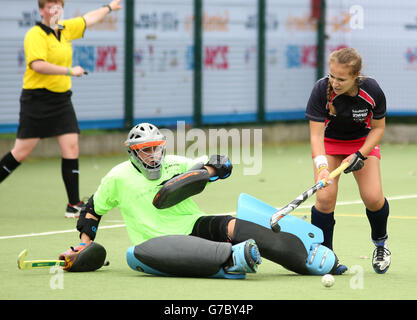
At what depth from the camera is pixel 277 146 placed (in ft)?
53.8

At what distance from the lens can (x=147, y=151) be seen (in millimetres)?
6574

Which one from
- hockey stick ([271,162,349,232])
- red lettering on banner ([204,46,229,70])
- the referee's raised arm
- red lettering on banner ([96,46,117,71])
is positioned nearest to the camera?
hockey stick ([271,162,349,232])

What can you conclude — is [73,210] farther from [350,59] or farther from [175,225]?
[350,59]

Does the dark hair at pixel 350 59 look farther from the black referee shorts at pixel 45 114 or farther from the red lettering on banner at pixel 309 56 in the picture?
the red lettering on banner at pixel 309 56

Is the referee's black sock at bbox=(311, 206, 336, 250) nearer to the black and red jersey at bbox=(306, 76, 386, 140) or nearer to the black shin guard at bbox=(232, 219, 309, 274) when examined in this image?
the black shin guard at bbox=(232, 219, 309, 274)

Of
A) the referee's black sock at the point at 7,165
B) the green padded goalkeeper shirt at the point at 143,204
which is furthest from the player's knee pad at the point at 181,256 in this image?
the referee's black sock at the point at 7,165

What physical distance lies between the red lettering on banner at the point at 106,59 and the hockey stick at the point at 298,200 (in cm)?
814

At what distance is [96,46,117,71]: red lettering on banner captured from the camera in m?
14.4

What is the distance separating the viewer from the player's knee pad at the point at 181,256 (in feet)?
20.5

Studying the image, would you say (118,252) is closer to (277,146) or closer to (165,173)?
(165,173)

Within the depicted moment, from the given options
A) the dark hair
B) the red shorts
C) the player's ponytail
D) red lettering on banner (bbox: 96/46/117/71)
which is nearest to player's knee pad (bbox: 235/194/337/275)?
the red shorts

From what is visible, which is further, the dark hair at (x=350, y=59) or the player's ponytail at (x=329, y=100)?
the player's ponytail at (x=329, y=100)

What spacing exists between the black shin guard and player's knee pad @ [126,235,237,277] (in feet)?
0.83
